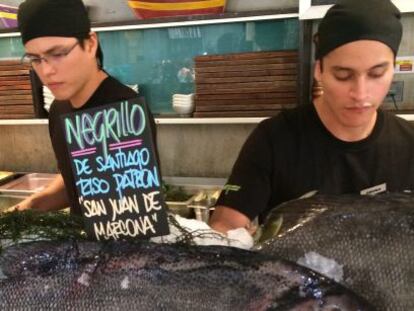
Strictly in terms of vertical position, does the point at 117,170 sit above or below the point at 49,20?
below

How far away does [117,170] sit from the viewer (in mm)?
952

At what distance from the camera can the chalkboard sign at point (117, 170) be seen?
93 cm

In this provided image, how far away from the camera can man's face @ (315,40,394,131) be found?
133 cm

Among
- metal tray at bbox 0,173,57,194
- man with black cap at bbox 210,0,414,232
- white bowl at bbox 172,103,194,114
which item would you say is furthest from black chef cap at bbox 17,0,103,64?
metal tray at bbox 0,173,57,194

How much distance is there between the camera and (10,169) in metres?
4.04

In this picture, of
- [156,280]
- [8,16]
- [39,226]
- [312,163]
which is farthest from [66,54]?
[8,16]

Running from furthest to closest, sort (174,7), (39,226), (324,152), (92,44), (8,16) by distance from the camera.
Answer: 1. (8,16)
2. (174,7)
3. (92,44)
4. (324,152)
5. (39,226)

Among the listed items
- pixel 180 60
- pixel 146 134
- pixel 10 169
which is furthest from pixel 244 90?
pixel 10 169

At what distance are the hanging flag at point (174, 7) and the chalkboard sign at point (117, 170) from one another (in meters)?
2.15

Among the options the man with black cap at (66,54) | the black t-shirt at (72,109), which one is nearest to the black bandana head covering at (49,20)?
the man with black cap at (66,54)

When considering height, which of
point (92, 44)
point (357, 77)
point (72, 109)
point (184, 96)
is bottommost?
point (184, 96)

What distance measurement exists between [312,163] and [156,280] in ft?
2.84

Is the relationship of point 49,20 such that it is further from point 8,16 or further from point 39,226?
point 8,16

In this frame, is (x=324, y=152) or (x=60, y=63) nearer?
(x=324, y=152)
